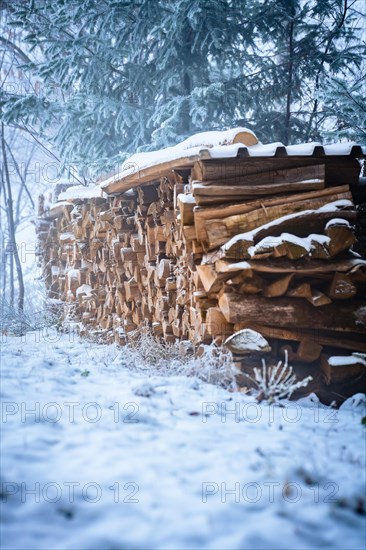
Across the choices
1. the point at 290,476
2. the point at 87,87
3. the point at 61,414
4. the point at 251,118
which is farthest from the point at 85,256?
the point at 290,476

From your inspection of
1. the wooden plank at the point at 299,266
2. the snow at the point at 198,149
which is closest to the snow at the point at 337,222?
the wooden plank at the point at 299,266

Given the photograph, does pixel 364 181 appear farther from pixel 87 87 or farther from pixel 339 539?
pixel 87 87

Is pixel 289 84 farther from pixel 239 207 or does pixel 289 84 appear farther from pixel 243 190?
pixel 239 207

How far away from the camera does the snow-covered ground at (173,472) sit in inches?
66.7

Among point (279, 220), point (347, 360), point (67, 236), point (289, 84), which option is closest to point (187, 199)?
point (279, 220)

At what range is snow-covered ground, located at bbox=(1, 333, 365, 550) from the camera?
5.56 ft

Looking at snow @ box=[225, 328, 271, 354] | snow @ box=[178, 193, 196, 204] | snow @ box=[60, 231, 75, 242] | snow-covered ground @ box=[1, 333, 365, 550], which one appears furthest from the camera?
snow @ box=[60, 231, 75, 242]

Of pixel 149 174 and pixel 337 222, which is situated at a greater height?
pixel 149 174

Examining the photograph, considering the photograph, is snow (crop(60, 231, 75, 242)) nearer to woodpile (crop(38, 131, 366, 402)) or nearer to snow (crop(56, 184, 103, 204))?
snow (crop(56, 184, 103, 204))

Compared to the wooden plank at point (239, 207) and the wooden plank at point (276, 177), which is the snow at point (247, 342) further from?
the wooden plank at point (276, 177)

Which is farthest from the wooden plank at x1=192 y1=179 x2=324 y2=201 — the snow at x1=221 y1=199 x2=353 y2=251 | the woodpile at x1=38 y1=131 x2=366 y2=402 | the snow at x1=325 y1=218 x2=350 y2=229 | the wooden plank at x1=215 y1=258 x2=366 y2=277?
the wooden plank at x1=215 y1=258 x2=366 y2=277

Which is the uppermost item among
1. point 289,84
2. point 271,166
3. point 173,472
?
point 289,84

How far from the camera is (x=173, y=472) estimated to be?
6.76ft

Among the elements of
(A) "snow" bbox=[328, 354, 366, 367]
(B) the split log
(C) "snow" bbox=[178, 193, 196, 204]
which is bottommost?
(A) "snow" bbox=[328, 354, 366, 367]
